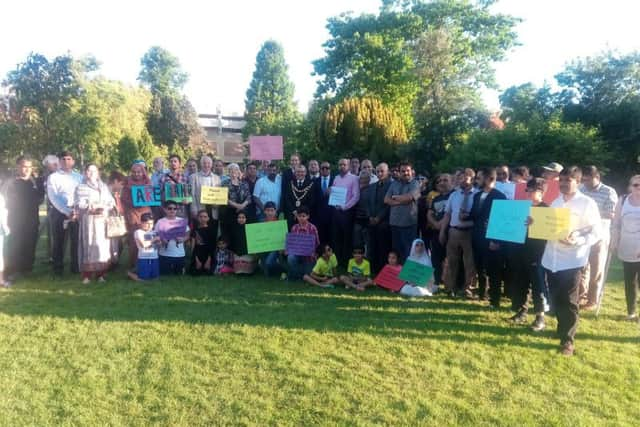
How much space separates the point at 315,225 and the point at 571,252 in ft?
15.8

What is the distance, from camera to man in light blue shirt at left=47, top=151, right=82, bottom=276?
26.8 ft

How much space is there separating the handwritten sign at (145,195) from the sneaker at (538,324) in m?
6.94

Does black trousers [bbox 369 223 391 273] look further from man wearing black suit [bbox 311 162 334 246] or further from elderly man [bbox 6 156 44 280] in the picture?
elderly man [bbox 6 156 44 280]

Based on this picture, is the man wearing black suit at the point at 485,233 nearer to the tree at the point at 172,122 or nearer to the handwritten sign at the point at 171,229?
the handwritten sign at the point at 171,229

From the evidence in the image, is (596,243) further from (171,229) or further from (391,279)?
(171,229)

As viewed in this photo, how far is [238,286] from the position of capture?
7.75 m

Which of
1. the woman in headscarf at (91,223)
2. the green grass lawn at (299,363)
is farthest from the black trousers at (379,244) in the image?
the woman in headscarf at (91,223)

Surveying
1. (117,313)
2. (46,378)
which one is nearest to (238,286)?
(117,313)

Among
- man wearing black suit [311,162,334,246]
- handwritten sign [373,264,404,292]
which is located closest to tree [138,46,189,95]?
Result: man wearing black suit [311,162,334,246]

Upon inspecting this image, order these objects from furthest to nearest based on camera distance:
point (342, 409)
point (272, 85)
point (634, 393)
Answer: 1. point (272, 85)
2. point (634, 393)
3. point (342, 409)

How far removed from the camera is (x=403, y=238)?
7895mm

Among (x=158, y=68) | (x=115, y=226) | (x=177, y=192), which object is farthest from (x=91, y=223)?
(x=158, y=68)

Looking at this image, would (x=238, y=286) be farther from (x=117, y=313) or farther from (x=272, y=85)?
(x=272, y=85)

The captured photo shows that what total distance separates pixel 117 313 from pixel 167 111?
38.1 metres
